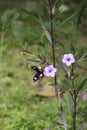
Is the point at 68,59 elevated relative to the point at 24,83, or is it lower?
elevated

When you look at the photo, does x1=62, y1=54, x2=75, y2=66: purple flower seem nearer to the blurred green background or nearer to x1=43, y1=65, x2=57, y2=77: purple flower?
x1=43, y1=65, x2=57, y2=77: purple flower

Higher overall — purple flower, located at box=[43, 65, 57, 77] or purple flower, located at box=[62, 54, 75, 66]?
purple flower, located at box=[62, 54, 75, 66]

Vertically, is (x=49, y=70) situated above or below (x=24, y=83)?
above

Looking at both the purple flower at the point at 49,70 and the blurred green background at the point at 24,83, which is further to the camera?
the blurred green background at the point at 24,83

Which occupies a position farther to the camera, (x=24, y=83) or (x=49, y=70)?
(x=24, y=83)

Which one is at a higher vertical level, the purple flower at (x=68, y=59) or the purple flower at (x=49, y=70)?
the purple flower at (x=68, y=59)

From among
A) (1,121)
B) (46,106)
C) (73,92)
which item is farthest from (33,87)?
(73,92)

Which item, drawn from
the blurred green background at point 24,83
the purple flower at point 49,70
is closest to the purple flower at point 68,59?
the purple flower at point 49,70

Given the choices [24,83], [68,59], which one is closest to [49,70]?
[68,59]

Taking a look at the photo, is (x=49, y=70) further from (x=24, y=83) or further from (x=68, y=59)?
(x=24, y=83)

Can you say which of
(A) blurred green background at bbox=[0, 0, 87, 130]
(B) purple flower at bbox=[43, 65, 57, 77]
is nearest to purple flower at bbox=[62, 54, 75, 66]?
(B) purple flower at bbox=[43, 65, 57, 77]

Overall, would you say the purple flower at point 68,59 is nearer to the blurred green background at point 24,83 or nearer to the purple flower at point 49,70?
the purple flower at point 49,70
